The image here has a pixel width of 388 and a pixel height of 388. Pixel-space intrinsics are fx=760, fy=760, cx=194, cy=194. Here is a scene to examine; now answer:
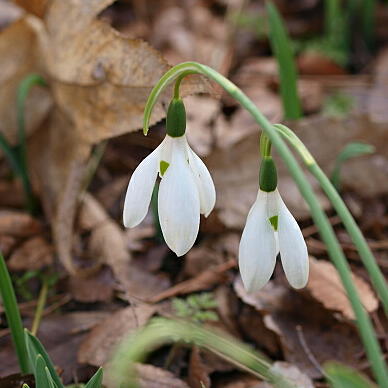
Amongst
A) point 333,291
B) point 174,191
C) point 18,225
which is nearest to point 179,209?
point 174,191

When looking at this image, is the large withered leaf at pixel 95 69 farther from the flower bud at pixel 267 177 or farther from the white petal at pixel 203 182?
the flower bud at pixel 267 177

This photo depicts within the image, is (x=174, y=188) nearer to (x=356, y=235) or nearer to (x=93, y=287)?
(x=356, y=235)

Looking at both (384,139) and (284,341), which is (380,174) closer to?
(384,139)

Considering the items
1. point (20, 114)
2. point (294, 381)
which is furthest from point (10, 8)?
point (294, 381)

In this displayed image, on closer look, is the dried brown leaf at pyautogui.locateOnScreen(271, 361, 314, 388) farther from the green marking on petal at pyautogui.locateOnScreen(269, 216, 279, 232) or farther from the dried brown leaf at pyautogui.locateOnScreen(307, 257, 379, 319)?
the green marking on petal at pyautogui.locateOnScreen(269, 216, 279, 232)

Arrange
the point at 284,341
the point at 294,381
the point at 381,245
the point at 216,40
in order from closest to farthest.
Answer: the point at 294,381, the point at 284,341, the point at 381,245, the point at 216,40
